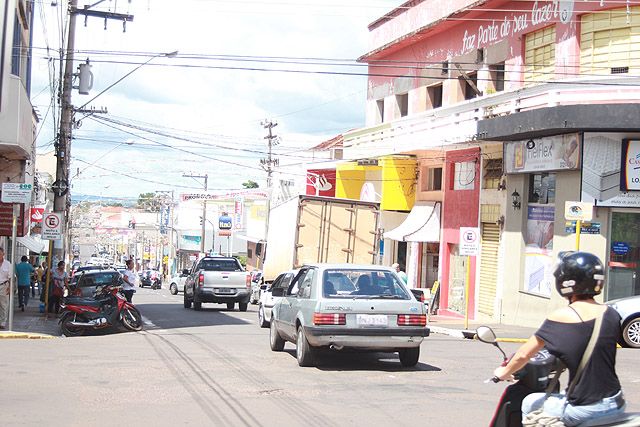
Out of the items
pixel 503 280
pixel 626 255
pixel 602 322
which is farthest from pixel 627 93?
pixel 602 322

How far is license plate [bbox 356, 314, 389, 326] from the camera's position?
12742 mm

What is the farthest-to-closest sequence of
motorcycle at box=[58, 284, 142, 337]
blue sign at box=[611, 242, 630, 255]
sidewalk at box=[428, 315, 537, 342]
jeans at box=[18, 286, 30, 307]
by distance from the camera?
jeans at box=[18, 286, 30, 307] < blue sign at box=[611, 242, 630, 255] < sidewalk at box=[428, 315, 537, 342] < motorcycle at box=[58, 284, 142, 337]

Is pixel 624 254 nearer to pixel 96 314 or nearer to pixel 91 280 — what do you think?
pixel 96 314

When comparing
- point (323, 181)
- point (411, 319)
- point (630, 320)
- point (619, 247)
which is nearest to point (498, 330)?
point (619, 247)

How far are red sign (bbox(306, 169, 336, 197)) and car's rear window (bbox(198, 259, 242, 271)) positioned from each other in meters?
14.5

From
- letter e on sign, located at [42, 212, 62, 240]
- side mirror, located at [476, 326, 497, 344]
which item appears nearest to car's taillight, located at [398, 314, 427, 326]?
side mirror, located at [476, 326, 497, 344]

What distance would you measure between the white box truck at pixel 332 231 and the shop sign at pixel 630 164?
21.5 ft

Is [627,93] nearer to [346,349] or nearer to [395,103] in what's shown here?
[346,349]

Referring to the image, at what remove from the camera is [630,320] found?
1848cm

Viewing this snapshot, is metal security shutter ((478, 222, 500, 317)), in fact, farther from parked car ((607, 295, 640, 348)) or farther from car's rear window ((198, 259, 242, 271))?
parked car ((607, 295, 640, 348))

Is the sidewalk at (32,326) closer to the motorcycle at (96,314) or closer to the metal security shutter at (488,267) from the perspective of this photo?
the motorcycle at (96,314)

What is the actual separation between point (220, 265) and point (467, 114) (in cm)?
998

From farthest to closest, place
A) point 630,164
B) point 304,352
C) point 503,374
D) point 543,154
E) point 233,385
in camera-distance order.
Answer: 1. point 543,154
2. point 630,164
3. point 304,352
4. point 233,385
5. point 503,374

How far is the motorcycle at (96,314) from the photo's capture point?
19266mm
